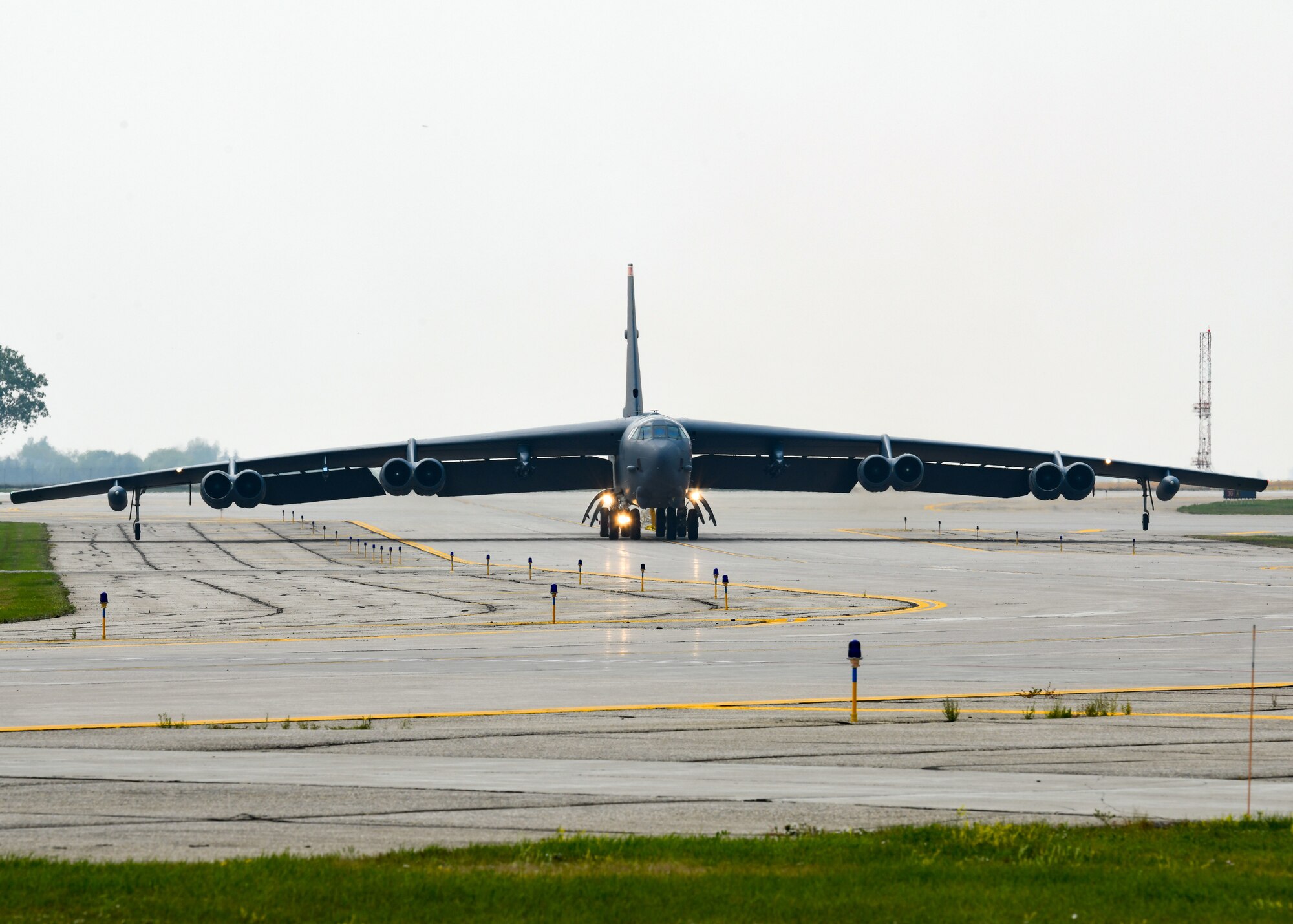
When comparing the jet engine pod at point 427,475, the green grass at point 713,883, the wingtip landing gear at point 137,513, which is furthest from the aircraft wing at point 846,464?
the green grass at point 713,883

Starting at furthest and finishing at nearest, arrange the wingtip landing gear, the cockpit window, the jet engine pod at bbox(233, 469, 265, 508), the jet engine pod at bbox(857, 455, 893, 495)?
the jet engine pod at bbox(857, 455, 893, 495)
the wingtip landing gear
the jet engine pod at bbox(233, 469, 265, 508)
the cockpit window

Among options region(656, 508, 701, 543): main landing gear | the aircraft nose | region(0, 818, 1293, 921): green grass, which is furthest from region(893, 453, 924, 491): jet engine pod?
region(0, 818, 1293, 921): green grass

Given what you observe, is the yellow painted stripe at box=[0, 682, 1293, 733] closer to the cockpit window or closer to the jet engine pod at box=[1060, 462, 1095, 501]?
the cockpit window

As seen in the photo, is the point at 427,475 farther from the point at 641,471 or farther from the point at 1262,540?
the point at 1262,540

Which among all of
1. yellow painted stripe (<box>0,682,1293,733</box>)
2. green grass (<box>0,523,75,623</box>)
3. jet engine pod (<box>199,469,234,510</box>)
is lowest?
green grass (<box>0,523,75,623</box>)

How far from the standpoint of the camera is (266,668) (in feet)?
63.8

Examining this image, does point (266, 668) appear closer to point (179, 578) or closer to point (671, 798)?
point (671, 798)

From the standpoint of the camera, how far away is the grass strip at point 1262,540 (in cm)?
5481

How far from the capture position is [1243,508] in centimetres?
9556

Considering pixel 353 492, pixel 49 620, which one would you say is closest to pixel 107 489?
pixel 353 492

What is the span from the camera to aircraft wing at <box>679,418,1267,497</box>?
58594mm

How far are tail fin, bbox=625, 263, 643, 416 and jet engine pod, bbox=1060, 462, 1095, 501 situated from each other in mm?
19300

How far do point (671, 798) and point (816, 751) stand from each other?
8.75 feet

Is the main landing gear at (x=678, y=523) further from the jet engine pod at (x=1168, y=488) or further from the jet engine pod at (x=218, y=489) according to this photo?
the jet engine pod at (x=1168, y=488)
